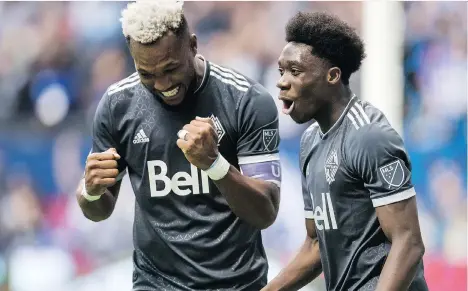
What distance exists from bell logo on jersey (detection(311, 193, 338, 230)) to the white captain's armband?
0.38m

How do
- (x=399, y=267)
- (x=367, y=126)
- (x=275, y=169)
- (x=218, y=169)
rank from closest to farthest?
(x=399, y=267) < (x=367, y=126) < (x=218, y=169) < (x=275, y=169)

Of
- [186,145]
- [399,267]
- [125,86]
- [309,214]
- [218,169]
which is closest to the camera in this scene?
[399,267]

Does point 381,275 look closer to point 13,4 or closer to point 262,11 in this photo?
point 262,11

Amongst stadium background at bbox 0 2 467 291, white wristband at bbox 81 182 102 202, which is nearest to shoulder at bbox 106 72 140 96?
white wristband at bbox 81 182 102 202

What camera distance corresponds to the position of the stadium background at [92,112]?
6.81 metres

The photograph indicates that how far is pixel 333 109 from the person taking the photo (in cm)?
382

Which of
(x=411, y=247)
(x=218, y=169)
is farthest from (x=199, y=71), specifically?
(x=411, y=247)

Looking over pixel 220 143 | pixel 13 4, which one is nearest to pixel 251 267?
pixel 220 143

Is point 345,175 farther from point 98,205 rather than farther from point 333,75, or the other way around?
point 98,205

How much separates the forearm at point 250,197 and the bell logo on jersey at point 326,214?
29cm

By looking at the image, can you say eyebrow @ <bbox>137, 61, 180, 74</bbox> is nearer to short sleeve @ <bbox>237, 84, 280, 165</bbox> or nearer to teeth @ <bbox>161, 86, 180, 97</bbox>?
teeth @ <bbox>161, 86, 180, 97</bbox>

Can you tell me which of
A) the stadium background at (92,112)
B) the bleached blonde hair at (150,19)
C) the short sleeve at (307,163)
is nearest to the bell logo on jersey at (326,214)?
the short sleeve at (307,163)

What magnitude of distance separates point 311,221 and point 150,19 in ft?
3.43

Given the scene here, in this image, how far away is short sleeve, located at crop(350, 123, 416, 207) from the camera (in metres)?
3.51
